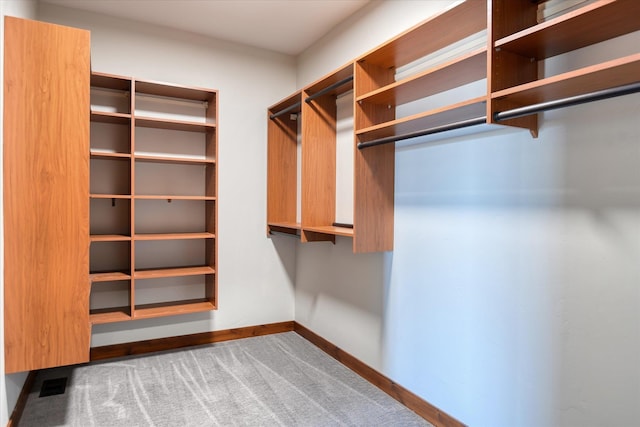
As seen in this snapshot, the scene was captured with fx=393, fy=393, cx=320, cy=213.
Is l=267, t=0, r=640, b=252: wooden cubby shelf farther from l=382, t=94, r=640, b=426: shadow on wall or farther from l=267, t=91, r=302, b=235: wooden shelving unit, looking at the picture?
l=267, t=91, r=302, b=235: wooden shelving unit

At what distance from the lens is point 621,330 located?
145cm

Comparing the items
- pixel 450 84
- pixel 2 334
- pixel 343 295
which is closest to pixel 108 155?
pixel 2 334

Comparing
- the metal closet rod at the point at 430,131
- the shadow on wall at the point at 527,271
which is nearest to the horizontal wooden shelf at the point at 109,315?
the shadow on wall at the point at 527,271

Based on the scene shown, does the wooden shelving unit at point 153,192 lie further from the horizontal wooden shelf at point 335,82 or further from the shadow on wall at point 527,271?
the shadow on wall at point 527,271

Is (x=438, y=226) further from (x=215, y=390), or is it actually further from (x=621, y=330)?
(x=215, y=390)

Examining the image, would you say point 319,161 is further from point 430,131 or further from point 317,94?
point 430,131

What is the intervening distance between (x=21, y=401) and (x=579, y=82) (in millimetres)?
3236

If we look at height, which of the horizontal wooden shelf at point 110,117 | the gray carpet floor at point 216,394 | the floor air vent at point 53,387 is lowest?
the gray carpet floor at point 216,394

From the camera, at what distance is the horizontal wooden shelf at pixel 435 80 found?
5.65 ft

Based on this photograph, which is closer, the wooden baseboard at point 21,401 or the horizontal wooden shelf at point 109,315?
the wooden baseboard at point 21,401

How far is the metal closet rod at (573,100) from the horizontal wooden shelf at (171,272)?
2.48 m

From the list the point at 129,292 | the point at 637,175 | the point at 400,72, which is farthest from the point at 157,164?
the point at 637,175

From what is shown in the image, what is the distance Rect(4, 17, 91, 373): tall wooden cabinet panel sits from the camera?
6.41 feet

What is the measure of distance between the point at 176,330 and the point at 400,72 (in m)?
2.78
